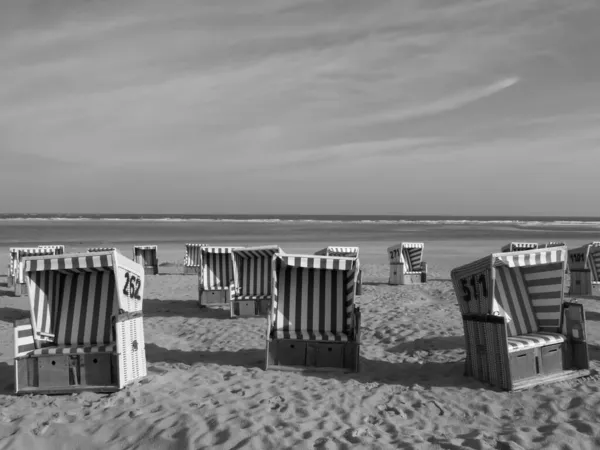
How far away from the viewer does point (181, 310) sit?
1348cm

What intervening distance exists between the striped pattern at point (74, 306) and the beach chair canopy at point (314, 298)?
2.51 metres

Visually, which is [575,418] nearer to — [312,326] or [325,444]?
[325,444]

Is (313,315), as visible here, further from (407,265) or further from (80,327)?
(407,265)

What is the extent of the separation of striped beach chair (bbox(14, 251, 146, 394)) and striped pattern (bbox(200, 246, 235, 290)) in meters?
5.93

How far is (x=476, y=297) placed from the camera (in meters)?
7.03

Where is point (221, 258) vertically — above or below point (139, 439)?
above

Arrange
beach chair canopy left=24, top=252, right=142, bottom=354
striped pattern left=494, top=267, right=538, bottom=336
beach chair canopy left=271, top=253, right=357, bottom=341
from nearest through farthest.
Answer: beach chair canopy left=24, top=252, right=142, bottom=354 → striped pattern left=494, top=267, right=538, bottom=336 → beach chair canopy left=271, top=253, right=357, bottom=341

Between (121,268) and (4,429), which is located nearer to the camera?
(4,429)

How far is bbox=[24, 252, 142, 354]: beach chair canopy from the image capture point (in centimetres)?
729

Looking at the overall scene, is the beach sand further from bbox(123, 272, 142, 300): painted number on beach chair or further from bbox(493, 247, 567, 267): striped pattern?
bbox(493, 247, 567, 267): striped pattern

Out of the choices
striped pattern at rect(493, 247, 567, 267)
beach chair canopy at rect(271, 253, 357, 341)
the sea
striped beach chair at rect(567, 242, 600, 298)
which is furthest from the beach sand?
the sea

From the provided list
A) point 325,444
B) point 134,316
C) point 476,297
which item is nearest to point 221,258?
point 134,316

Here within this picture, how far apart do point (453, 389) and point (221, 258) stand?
27.3 feet

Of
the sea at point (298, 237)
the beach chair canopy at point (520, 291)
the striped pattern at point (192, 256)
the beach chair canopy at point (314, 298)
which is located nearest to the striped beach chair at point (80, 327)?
the beach chair canopy at point (314, 298)
